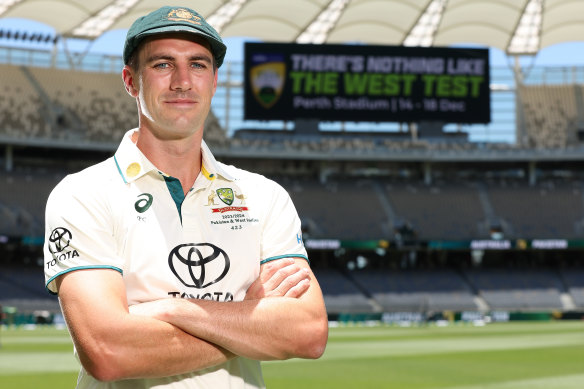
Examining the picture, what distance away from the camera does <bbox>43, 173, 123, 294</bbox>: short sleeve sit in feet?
11.2

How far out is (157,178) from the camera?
144 inches

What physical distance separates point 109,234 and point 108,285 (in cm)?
23

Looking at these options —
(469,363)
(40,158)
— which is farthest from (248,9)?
(469,363)

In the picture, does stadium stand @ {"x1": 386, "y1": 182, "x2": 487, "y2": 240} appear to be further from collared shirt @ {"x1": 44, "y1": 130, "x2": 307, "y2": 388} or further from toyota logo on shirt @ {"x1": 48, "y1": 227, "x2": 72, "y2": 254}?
toyota logo on shirt @ {"x1": 48, "y1": 227, "x2": 72, "y2": 254}

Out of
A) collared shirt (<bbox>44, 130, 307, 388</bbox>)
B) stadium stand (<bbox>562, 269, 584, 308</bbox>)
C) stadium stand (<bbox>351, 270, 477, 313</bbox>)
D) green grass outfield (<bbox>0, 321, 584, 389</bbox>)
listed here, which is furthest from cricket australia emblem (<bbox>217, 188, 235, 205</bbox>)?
stadium stand (<bbox>562, 269, 584, 308</bbox>)

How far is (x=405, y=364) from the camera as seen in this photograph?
21.1 m

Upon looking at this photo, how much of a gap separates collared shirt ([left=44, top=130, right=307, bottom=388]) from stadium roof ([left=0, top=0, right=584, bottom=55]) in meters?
43.7

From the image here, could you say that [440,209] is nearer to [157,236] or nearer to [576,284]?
[576,284]

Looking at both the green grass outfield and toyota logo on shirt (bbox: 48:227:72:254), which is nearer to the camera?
toyota logo on shirt (bbox: 48:227:72:254)

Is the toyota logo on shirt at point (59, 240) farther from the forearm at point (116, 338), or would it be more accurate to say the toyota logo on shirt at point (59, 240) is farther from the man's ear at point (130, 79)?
the man's ear at point (130, 79)

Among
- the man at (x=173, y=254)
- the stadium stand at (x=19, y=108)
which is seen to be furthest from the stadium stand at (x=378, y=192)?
the man at (x=173, y=254)

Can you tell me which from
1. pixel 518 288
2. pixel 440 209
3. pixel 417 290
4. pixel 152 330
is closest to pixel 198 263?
pixel 152 330

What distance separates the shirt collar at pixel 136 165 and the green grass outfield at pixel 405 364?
1282 cm

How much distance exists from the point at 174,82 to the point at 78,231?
0.81 meters
